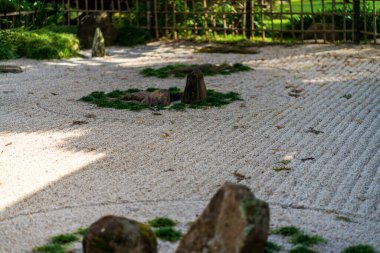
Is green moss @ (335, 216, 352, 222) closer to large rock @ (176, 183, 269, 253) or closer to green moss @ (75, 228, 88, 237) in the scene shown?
large rock @ (176, 183, 269, 253)

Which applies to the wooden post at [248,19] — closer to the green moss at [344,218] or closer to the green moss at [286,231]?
the green moss at [344,218]

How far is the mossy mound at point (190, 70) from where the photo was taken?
11.8 metres

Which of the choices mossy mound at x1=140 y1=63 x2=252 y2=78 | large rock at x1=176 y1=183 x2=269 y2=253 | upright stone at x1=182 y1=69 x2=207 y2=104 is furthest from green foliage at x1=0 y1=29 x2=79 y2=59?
large rock at x1=176 y1=183 x2=269 y2=253

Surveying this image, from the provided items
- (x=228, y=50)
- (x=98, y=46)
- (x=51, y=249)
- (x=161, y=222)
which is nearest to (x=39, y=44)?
(x=98, y=46)

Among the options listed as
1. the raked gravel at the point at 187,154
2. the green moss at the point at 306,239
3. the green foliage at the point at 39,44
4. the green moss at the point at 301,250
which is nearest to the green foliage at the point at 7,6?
the green foliage at the point at 39,44

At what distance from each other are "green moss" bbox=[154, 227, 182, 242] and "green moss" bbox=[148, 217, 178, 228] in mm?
118

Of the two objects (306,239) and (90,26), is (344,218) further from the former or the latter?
(90,26)

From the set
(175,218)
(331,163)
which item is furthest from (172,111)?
(175,218)

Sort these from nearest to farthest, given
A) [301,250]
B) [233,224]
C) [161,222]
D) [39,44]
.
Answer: [233,224]
[301,250]
[161,222]
[39,44]

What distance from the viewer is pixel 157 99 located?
9469 mm

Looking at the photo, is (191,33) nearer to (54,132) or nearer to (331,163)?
(54,132)

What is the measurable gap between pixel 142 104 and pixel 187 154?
236cm

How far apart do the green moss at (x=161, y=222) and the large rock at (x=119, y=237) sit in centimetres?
95

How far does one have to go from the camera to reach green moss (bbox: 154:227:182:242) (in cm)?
500
